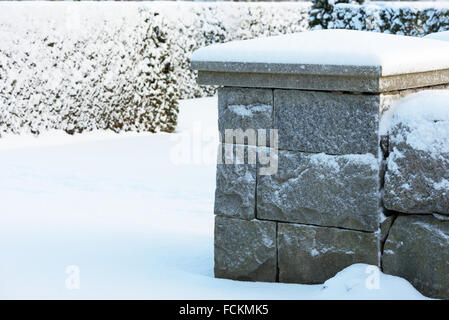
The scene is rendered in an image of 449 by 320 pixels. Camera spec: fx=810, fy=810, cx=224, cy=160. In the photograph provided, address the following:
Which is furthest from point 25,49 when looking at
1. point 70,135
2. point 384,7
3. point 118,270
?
point 118,270

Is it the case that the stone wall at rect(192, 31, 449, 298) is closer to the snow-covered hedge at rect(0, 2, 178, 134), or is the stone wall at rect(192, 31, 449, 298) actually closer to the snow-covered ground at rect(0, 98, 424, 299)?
the snow-covered ground at rect(0, 98, 424, 299)

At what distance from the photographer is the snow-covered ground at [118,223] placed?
12.5 feet

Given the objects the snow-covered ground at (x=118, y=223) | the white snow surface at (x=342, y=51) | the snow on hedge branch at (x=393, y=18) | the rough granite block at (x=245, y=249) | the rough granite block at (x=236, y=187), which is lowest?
the snow-covered ground at (x=118, y=223)

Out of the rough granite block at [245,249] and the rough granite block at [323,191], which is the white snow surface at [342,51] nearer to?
the rough granite block at [323,191]

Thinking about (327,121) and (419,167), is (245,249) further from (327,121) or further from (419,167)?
(419,167)

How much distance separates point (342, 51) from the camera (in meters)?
3.60

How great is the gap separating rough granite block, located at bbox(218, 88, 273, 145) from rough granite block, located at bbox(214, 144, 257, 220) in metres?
0.11

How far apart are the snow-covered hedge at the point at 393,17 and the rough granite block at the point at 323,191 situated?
5602mm

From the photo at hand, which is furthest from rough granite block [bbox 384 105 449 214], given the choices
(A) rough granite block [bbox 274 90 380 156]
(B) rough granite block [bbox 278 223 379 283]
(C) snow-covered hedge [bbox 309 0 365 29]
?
(C) snow-covered hedge [bbox 309 0 365 29]

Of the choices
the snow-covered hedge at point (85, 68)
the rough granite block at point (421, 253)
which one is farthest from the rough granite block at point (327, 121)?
the snow-covered hedge at point (85, 68)

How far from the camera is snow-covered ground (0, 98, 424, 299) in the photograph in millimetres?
3824

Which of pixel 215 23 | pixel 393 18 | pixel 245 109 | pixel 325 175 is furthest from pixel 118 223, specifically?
pixel 215 23

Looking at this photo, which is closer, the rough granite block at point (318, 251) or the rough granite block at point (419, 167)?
the rough granite block at point (419, 167)
